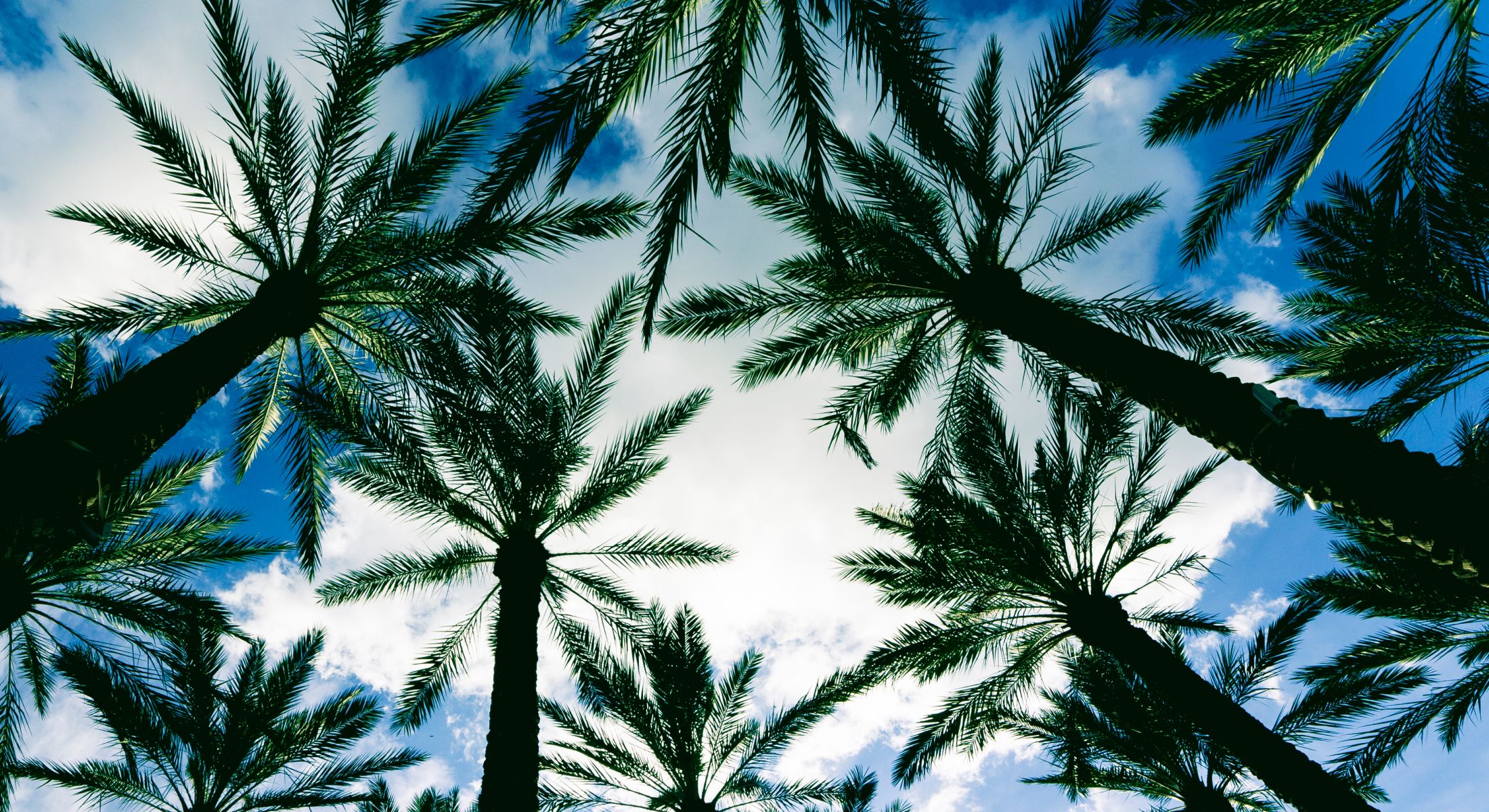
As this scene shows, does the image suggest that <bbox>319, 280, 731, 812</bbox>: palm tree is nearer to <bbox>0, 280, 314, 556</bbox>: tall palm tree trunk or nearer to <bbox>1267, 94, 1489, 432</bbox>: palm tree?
<bbox>0, 280, 314, 556</bbox>: tall palm tree trunk

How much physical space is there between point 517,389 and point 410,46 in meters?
4.66

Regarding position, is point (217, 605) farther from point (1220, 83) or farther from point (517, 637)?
point (1220, 83)

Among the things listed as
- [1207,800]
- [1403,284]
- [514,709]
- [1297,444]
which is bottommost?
[1207,800]

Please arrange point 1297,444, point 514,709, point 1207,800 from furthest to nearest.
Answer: point 1207,800 < point 514,709 < point 1297,444

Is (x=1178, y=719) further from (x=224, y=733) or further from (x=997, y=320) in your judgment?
(x=224, y=733)

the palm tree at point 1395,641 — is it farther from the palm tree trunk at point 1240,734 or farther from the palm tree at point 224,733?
the palm tree at point 224,733

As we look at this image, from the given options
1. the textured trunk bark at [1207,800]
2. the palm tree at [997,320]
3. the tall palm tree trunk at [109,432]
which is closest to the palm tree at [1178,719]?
the textured trunk bark at [1207,800]

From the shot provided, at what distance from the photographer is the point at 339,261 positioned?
21.4 feet

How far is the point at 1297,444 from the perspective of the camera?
3.78 metres

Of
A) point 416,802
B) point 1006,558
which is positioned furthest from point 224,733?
point 1006,558

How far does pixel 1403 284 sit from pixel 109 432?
11.4m

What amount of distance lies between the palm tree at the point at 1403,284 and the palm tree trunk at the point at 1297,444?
331cm

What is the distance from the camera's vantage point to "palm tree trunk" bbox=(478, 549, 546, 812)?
590cm

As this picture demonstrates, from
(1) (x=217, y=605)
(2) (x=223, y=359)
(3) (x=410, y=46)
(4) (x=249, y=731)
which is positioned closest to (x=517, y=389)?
(2) (x=223, y=359)
